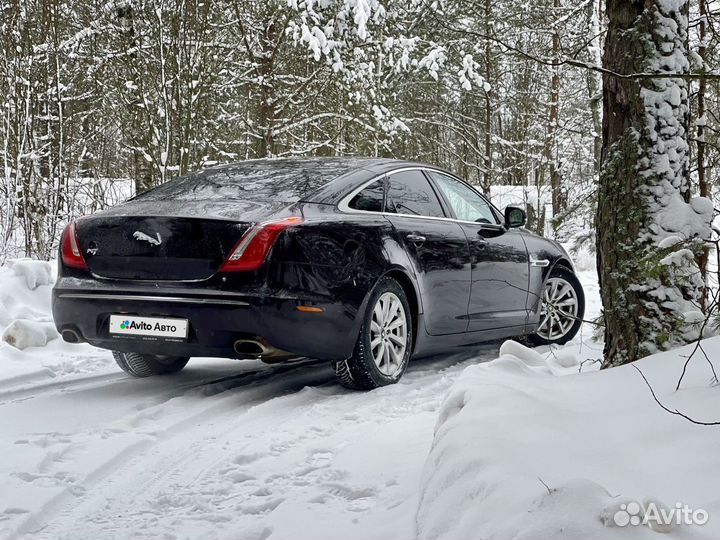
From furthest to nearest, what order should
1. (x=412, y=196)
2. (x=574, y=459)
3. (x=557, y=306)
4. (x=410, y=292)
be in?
(x=557, y=306)
(x=412, y=196)
(x=410, y=292)
(x=574, y=459)

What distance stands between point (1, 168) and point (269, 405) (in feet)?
32.3

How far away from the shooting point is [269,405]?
14.6 ft

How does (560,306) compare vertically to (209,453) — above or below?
above

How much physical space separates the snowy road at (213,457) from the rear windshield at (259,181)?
1219mm

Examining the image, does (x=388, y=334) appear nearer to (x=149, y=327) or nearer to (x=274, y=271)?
(x=274, y=271)

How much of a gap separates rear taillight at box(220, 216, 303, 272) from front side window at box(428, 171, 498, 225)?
6.61ft

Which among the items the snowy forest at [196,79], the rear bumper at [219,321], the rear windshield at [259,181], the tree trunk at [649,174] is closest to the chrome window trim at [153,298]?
the rear bumper at [219,321]

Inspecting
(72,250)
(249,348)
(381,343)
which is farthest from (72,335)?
(381,343)

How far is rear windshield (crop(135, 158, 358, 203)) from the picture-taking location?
4.85 meters

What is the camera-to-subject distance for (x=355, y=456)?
136 inches

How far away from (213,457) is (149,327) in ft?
4.08

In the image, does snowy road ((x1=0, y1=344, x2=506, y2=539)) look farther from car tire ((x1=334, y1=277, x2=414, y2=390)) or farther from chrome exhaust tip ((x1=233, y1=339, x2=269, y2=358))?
chrome exhaust tip ((x1=233, y1=339, x2=269, y2=358))

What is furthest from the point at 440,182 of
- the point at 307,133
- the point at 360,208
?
the point at 307,133

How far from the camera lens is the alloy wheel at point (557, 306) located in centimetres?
708
